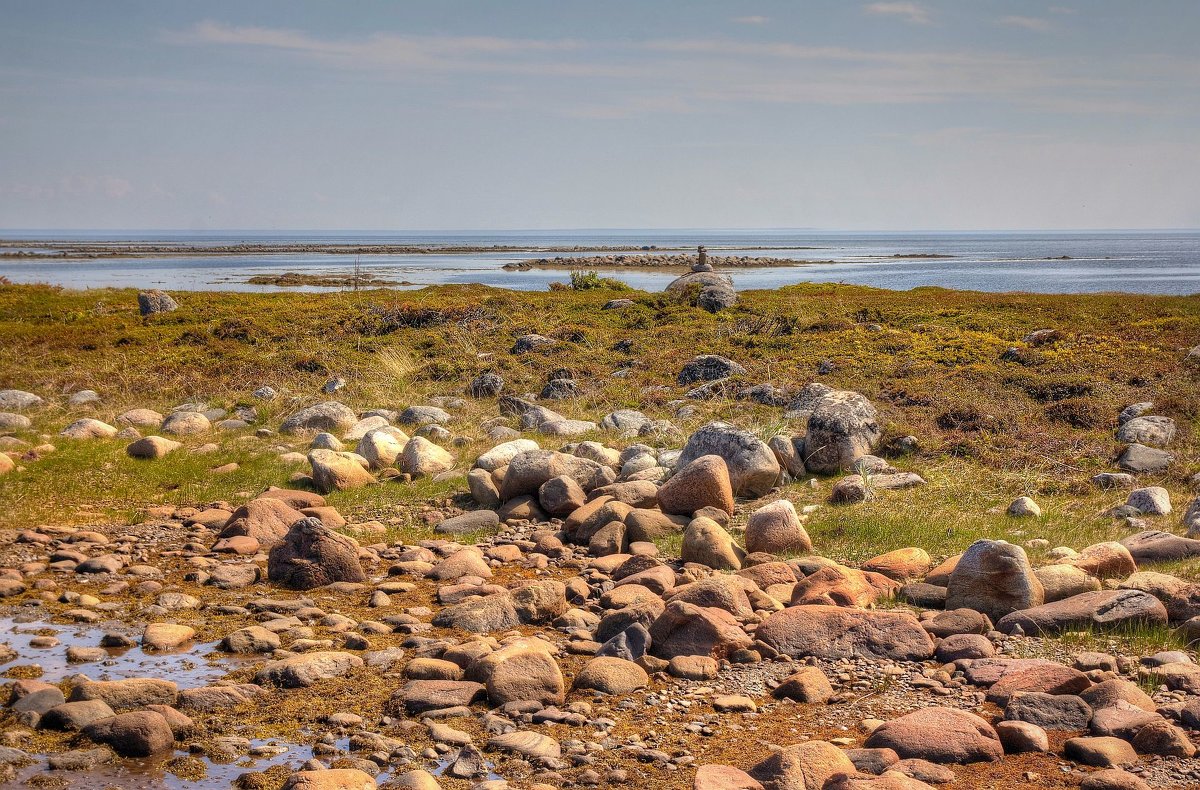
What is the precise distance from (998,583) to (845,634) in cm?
145

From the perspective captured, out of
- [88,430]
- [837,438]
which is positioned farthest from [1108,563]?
[88,430]

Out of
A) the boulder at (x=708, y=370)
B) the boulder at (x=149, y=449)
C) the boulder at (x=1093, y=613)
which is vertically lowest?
the boulder at (x=1093, y=613)

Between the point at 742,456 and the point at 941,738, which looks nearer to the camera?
the point at 941,738

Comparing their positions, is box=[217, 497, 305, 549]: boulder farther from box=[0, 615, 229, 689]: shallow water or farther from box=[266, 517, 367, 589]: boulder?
box=[0, 615, 229, 689]: shallow water

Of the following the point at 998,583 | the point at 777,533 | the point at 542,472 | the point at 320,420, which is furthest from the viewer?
the point at 320,420

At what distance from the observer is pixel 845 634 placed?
6684mm

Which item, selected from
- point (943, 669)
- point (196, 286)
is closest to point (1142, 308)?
point (943, 669)

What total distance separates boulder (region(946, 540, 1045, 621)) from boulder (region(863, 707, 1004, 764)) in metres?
2.11

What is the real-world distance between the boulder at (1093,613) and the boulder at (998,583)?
17cm

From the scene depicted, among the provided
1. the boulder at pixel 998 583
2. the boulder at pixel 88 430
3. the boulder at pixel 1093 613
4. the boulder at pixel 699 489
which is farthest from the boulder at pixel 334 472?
the boulder at pixel 1093 613

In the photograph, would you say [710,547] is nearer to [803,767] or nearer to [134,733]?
[803,767]

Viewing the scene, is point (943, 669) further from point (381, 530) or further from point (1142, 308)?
point (1142, 308)

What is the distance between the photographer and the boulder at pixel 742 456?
10992mm

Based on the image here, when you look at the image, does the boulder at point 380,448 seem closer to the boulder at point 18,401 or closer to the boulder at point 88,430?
the boulder at point 88,430
